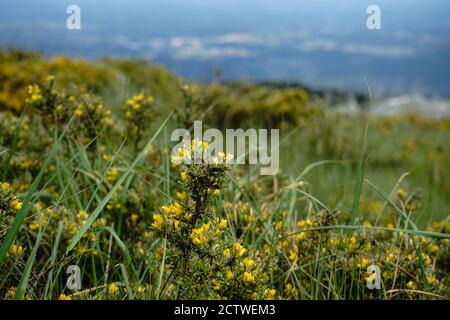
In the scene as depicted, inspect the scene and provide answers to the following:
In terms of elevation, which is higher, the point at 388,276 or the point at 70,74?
the point at 70,74

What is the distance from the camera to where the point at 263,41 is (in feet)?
61.1

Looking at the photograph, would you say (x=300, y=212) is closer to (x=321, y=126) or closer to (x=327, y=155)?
(x=327, y=155)

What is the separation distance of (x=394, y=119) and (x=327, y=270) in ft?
23.2

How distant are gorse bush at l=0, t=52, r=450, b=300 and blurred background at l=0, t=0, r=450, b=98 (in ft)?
6.95

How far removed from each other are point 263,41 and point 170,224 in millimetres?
17723

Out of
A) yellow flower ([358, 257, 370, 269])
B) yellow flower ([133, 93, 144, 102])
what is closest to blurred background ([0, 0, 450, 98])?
yellow flower ([133, 93, 144, 102])

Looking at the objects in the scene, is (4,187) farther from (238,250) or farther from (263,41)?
(263,41)

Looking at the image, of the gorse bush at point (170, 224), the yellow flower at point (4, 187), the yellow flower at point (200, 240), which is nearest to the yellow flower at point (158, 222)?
the gorse bush at point (170, 224)

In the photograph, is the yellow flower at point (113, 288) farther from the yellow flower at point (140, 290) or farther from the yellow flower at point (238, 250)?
the yellow flower at point (238, 250)

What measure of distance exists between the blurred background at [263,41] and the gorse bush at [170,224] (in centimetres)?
212

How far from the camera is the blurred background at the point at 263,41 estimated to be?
25.5 feet
